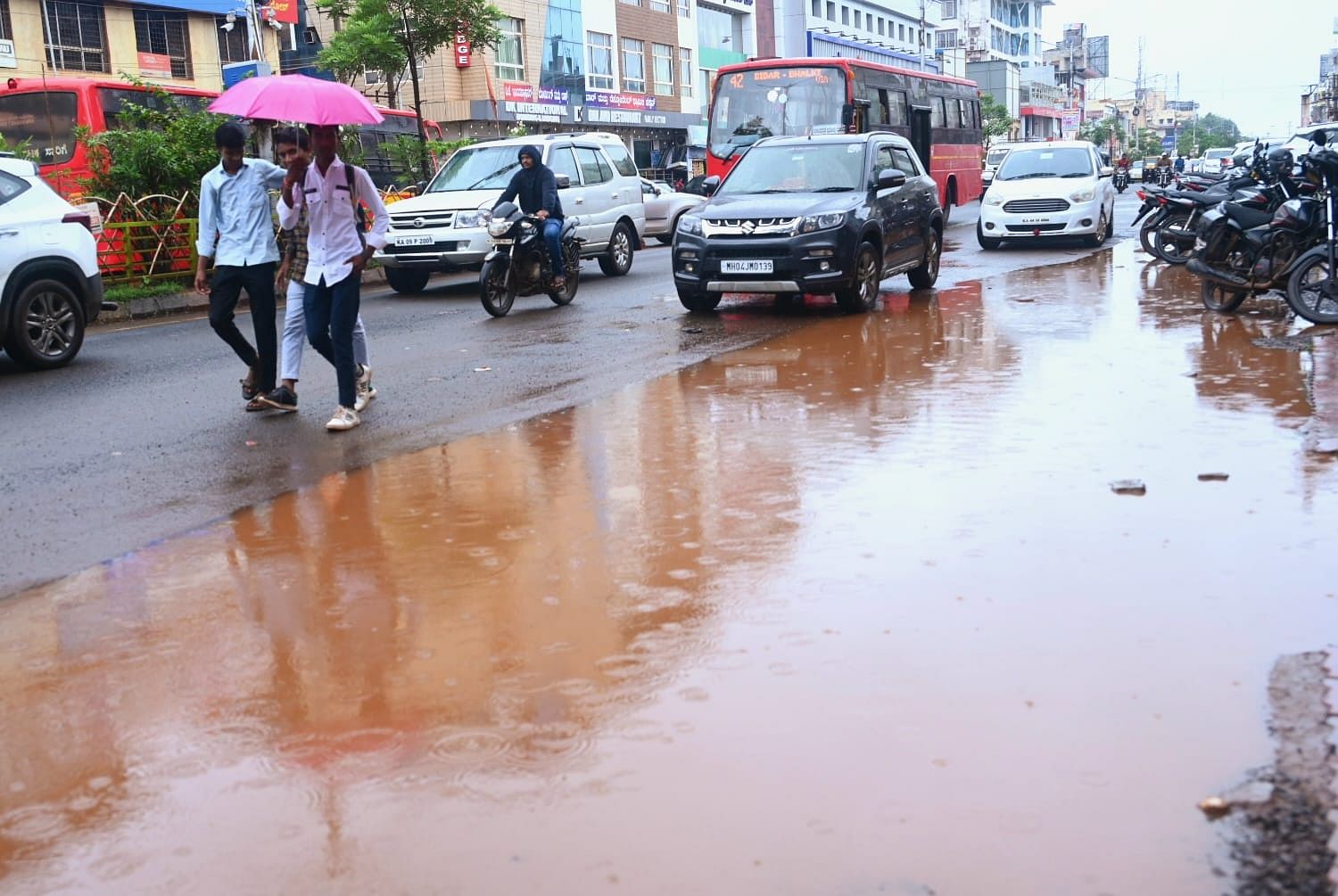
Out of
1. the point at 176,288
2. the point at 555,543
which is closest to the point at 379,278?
the point at 176,288

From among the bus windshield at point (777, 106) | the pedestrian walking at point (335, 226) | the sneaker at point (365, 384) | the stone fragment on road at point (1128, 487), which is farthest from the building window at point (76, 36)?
the stone fragment on road at point (1128, 487)

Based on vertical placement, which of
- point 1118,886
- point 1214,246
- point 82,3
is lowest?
point 1118,886

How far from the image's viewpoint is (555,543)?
5328 mm

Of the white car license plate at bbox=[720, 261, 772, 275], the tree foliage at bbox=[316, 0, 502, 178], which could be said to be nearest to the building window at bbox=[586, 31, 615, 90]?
the tree foliage at bbox=[316, 0, 502, 178]

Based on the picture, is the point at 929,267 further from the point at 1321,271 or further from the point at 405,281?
the point at 405,281

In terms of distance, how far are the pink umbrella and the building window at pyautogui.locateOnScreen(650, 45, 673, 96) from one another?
52.1 metres

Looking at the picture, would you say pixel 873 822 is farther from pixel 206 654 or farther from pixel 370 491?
pixel 370 491

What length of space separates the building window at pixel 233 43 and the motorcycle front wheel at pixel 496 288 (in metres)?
29.2

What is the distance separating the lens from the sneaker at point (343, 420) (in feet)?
26.0

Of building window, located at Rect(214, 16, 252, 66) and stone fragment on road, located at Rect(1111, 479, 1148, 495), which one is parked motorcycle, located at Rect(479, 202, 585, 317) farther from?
building window, located at Rect(214, 16, 252, 66)

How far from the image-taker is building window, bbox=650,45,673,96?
192 ft

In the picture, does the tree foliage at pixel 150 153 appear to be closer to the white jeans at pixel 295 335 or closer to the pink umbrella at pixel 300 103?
the white jeans at pixel 295 335

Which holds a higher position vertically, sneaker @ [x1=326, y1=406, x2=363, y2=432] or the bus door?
the bus door

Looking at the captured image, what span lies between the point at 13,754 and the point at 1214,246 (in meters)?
11.5
